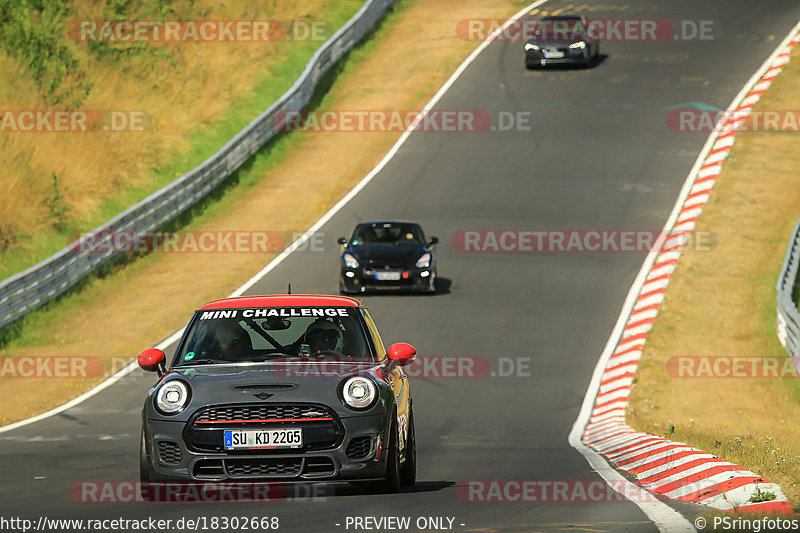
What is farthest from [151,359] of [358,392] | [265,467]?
[358,392]

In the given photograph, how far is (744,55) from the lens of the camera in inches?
1596

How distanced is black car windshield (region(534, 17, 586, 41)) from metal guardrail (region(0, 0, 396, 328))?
21.8ft

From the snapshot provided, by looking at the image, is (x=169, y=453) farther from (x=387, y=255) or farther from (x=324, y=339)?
(x=387, y=255)

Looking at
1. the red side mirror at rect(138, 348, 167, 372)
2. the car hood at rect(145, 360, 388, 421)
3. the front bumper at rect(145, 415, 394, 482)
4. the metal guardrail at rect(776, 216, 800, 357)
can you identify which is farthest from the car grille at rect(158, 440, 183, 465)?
the metal guardrail at rect(776, 216, 800, 357)

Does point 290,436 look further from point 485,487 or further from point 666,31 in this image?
point 666,31

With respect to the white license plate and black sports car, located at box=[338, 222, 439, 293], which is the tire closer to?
the white license plate

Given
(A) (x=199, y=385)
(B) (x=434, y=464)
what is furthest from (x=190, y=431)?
(B) (x=434, y=464)

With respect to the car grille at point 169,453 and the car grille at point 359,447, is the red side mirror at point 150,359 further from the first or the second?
the car grille at point 359,447

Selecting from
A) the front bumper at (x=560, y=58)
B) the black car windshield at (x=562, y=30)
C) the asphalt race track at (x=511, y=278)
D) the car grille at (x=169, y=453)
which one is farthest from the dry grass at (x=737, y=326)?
the black car windshield at (x=562, y=30)

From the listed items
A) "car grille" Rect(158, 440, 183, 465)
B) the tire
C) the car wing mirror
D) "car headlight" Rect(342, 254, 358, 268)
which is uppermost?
the car wing mirror

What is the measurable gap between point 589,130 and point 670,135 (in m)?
2.27

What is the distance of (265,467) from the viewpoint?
A: 8.75m

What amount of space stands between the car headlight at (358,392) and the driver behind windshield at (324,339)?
911 mm

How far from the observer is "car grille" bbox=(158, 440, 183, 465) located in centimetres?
875
